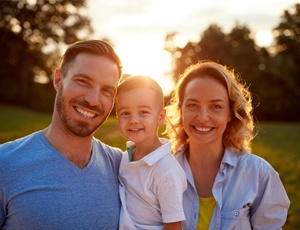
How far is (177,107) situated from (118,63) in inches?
42.3

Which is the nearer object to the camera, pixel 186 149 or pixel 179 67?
pixel 186 149

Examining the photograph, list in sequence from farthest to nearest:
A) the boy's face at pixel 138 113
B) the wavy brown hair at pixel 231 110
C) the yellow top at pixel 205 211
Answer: the wavy brown hair at pixel 231 110 < the yellow top at pixel 205 211 < the boy's face at pixel 138 113

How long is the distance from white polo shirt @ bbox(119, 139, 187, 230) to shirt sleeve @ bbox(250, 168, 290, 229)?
714mm

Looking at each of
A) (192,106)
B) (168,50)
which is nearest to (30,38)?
(168,50)

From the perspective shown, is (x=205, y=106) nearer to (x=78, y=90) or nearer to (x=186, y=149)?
(x=186, y=149)

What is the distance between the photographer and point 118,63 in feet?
10.5

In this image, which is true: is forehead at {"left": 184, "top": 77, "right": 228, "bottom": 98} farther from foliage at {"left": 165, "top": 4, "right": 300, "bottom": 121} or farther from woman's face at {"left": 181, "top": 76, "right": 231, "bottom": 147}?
foliage at {"left": 165, "top": 4, "right": 300, "bottom": 121}

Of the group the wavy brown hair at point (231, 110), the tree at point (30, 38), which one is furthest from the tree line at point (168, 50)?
the wavy brown hair at point (231, 110)

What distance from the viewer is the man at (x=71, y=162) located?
256 cm

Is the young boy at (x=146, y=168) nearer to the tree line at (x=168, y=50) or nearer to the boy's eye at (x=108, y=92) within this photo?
the boy's eye at (x=108, y=92)

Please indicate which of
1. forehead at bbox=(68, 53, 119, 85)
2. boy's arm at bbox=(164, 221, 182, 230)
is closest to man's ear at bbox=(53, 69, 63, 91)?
forehead at bbox=(68, 53, 119, 85)

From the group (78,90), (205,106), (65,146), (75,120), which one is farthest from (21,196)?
(205,106)

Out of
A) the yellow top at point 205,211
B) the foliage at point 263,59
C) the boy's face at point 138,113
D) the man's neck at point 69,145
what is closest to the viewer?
the man's neck at point 69,145

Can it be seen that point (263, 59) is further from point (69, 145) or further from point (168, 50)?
point (69, 145)
